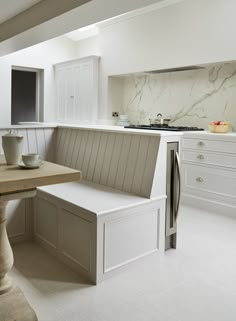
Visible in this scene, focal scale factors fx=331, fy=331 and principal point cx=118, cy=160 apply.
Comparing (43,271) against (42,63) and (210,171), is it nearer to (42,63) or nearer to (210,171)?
(210,171)

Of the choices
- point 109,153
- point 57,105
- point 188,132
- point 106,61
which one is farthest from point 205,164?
point 57,105

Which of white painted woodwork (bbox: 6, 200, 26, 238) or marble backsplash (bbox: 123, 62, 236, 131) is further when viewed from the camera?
marble backsplash (bbox: 123, 62, 236, 131)

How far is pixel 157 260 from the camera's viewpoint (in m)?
2.62

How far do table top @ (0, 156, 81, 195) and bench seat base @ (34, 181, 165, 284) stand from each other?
559 mm

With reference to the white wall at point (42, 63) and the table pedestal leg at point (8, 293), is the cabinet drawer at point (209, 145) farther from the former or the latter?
the white wall at point (42, 63)

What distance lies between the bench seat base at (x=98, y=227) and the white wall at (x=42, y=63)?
3.90m

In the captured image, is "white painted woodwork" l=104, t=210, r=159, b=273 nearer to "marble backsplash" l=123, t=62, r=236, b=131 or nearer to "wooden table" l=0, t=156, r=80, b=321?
"wooden table" l=0, t=156, r=80, b=321

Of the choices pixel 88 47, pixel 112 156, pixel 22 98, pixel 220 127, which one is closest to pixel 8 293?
pixel 112 156

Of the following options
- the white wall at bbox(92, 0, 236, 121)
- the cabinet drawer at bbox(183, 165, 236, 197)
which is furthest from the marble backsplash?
the cabinet drawer at bbox(183, 165, 236, 197)

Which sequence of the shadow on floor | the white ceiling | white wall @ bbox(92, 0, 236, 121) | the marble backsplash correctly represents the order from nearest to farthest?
the shadow on floor, the white ceiling, white wall @ bbox(92, 0, 236, 121), the marble backsplash

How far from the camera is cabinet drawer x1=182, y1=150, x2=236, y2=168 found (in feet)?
12.3

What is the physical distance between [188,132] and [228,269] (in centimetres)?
205

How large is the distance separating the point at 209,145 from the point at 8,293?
282 centimetres

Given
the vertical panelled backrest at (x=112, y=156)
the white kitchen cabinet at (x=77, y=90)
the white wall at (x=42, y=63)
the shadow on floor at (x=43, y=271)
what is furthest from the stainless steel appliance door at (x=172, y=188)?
the white wall at (x=42, y=63)
